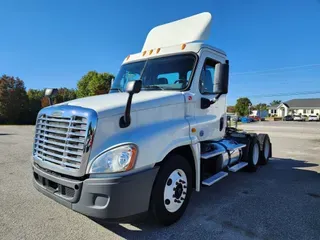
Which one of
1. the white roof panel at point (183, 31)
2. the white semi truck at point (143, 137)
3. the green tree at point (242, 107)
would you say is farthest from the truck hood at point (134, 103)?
the green tree at point (242, 107)

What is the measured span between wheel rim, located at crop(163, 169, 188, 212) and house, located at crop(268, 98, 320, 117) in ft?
268

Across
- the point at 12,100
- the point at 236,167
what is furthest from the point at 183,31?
the point at 12,100

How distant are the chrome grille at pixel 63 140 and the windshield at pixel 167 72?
1.59 m

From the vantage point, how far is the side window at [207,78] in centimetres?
403

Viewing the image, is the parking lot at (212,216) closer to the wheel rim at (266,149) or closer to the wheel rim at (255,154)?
the wheel rim at (255,154)

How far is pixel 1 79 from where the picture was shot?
40219mm

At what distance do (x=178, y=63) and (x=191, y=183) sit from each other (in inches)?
80.0

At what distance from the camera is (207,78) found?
4188 mm

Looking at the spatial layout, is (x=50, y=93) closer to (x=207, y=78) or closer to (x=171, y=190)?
(x=171, y=190)

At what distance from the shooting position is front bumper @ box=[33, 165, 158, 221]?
2.54m

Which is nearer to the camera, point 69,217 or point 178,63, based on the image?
point 69,217

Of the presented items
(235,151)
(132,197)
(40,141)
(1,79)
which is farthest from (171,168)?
(1,79)

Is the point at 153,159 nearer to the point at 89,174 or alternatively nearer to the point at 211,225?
the point at 89,174

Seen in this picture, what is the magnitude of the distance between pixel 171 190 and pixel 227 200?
1606 millimetres
